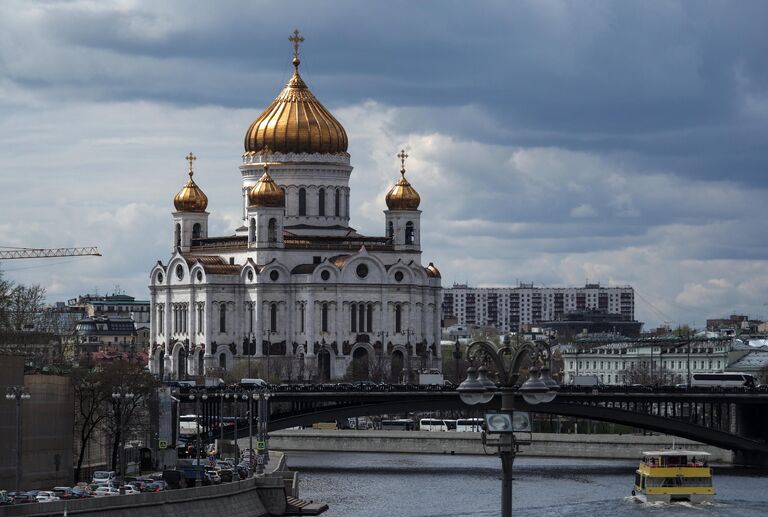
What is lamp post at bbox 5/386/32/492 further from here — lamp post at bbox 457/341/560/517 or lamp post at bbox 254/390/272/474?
lamp post at bbox 457/341/560/517

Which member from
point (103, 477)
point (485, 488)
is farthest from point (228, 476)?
point (485, 488)

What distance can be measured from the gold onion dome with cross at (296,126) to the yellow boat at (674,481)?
81019 millimetres

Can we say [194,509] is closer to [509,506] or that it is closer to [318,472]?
[509,506]

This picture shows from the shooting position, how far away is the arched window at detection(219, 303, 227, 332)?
528 ft

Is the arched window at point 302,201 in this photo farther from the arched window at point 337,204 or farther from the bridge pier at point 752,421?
the bridge pier at point 752,421

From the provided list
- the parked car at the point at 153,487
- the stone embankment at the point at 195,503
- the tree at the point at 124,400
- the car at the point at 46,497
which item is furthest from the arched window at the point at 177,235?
the car at the point at 46,497

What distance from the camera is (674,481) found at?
85.8m

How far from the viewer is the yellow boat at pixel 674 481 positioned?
85.1 meters

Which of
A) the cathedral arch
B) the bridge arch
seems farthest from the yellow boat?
the cathedral arch

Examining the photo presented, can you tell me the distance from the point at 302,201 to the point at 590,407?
210ft

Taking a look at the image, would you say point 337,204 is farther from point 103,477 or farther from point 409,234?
point 103,477

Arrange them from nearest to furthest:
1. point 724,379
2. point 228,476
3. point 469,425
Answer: point 228,476 < point 469,425 < point 724,379

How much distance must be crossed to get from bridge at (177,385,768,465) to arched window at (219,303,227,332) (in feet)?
154

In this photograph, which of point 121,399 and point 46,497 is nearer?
point 46,497
